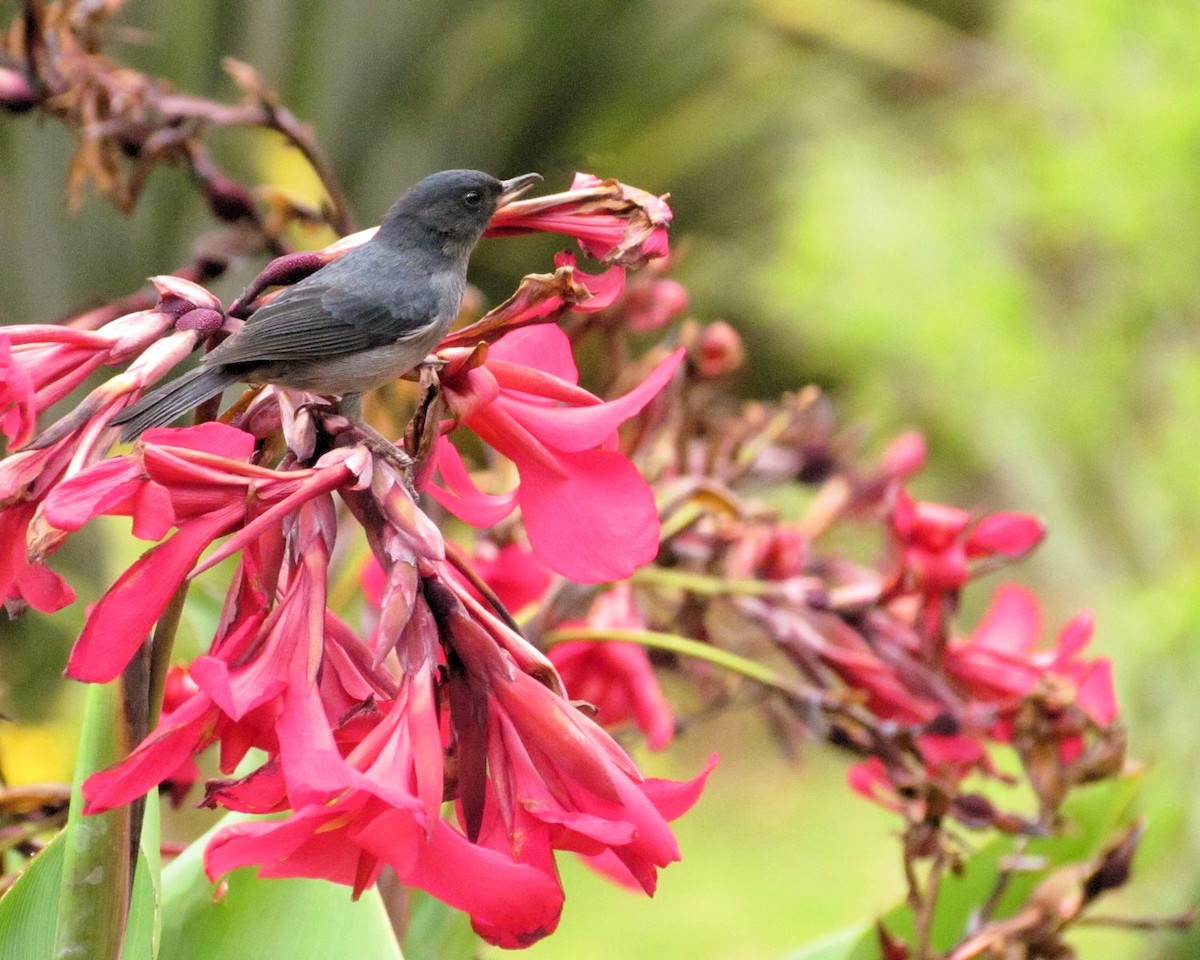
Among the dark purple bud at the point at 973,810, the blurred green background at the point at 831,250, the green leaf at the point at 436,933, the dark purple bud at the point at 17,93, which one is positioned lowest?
the blurred green background at the point at 831,250

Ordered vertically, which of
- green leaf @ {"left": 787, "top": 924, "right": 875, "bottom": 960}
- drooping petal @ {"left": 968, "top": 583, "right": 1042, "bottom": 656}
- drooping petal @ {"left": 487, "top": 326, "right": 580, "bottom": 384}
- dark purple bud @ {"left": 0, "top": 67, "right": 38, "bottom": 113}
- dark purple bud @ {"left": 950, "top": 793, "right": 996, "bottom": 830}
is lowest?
green leaf @ {"left": 787, "top": 924, "right": 875, "bottom": 960}

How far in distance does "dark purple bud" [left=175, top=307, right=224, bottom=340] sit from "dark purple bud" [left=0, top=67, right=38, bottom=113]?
0.40 metres

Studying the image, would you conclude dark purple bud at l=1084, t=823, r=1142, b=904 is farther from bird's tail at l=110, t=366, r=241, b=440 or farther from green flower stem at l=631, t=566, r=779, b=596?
bird's tail at l=110, t=366, r=241, b=440

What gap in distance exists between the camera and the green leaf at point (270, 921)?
469mm

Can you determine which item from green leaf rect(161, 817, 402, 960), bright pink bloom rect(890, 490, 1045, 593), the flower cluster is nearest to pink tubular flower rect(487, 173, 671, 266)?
the flower cluster

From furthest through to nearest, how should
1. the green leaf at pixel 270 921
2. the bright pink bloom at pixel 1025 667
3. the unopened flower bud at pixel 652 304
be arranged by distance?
the unopened flower bud at pixel 652 304 → the bright pink bloom at pixel 1025 667 → the green leaf at pixel 270 921

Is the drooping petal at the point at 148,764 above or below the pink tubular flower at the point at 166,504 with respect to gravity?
below

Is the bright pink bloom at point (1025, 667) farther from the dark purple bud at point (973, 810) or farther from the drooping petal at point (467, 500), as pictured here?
the drooping petal at point (467, 500)

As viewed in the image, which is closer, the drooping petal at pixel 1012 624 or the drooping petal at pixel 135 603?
the drooping petal at pixel 135 603

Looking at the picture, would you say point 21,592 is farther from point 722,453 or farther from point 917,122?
point 917,122

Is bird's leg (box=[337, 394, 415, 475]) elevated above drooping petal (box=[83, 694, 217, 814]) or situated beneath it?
elevated above


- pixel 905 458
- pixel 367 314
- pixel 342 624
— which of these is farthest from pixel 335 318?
pixel 905 458

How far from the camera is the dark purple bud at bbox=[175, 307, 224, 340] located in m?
0.41

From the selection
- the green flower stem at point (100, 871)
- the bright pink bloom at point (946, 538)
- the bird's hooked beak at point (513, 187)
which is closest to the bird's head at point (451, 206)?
the bird's hooked beak at point (513, 187)
